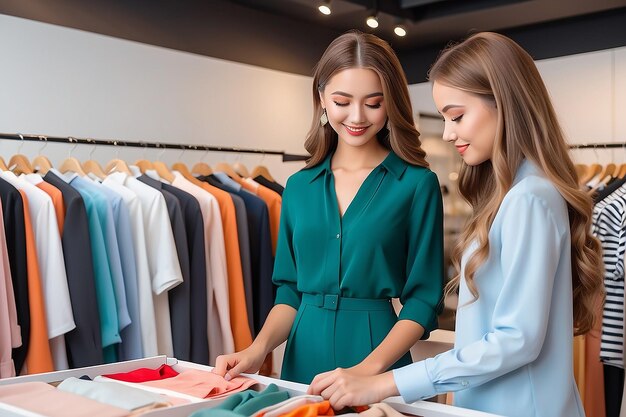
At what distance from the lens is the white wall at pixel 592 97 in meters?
4.61

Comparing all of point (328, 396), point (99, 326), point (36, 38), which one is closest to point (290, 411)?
point (328, 396)

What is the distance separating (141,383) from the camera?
171 centimetres

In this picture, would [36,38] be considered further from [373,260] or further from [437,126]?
[437,126]

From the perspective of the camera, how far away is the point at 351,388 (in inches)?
60.7

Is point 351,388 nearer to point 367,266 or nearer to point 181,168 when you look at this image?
point 367,266

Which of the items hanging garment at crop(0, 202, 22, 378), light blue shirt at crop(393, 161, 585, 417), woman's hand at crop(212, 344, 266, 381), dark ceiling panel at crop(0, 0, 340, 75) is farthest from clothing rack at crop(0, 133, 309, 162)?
light blue shirt at crop(393, 161, 585, 417)

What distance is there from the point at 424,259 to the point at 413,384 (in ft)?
1.93

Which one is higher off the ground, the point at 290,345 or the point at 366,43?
the point at 366,43

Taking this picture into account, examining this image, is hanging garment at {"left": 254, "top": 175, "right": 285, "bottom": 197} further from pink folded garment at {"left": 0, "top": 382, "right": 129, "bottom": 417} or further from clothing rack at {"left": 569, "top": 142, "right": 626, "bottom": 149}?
pink folded garment at {"left": 0, "top": 382, "right": 129, "bottom": 417}

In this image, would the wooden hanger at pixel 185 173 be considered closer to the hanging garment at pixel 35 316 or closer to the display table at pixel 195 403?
the hanging garment at pixel 35 316

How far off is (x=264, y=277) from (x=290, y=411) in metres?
2.32

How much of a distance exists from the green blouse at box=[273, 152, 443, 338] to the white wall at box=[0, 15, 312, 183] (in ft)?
6.39

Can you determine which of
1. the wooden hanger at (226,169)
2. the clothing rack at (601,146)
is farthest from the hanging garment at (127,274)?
the clothing rack at (601,146)

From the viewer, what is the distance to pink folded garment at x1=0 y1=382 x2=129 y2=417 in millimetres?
1438
